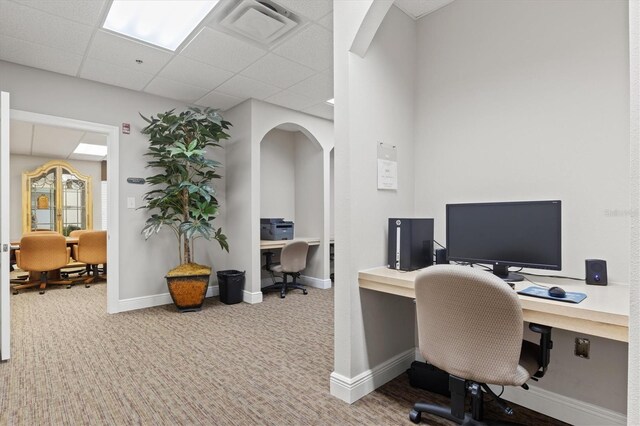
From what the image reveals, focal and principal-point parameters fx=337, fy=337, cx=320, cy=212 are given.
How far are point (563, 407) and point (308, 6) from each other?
2.95m

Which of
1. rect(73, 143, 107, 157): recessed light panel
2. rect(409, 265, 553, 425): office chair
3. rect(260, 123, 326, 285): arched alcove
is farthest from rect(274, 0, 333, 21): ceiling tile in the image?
rect(73, 143, 107, 157): recessed light panel

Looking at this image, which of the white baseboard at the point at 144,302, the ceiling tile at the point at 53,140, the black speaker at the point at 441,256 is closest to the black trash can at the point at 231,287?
the white baseboard at the point at 144,302

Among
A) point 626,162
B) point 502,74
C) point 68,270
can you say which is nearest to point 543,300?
point 626,162

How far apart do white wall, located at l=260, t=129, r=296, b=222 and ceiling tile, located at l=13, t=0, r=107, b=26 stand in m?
3.02

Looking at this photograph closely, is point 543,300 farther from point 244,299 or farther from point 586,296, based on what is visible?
point 244,299

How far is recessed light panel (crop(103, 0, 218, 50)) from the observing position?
2402 millimetres

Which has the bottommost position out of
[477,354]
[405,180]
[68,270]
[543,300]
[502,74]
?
[68,270]

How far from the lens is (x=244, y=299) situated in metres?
4.39

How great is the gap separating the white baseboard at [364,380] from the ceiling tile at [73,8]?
2969 millimetres

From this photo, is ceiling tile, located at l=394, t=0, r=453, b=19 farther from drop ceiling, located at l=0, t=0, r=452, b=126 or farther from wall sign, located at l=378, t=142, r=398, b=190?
wall sign, located at l=378, t=142, r=398, b=190

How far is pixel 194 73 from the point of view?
3.49m

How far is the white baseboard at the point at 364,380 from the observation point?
201cm

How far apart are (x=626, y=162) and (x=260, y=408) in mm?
2349

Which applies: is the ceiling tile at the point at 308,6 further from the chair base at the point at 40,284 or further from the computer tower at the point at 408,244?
the chair base at the point at 40,284
